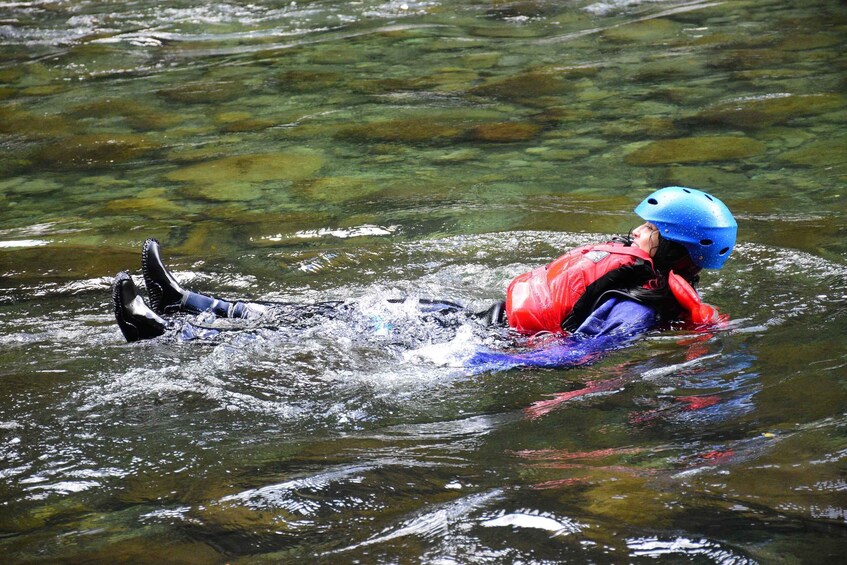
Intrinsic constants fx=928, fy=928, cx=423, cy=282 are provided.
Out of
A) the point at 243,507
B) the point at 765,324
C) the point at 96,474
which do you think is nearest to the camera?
the point at 243,507

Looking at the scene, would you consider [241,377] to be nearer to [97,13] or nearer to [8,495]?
[8,495]

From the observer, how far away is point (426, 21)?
1317cm

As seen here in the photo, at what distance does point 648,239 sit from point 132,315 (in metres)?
2.64

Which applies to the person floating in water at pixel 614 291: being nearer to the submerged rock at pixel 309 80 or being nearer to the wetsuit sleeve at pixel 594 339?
the wetsuit sleeve at pixel 594 339

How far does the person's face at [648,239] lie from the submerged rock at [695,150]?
3.13 metres

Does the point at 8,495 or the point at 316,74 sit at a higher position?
the point at 316,74

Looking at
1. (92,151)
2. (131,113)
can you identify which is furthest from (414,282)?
(131,113)

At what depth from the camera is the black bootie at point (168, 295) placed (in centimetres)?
514

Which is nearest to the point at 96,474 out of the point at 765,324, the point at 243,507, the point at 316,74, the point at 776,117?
the point at 243,507

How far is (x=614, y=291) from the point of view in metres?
4.51

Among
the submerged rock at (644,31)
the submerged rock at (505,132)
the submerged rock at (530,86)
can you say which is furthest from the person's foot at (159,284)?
the submerged rock at (644,31)

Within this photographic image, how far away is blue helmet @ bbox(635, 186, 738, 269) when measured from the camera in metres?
4.48

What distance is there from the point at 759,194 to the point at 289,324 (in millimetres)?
3858

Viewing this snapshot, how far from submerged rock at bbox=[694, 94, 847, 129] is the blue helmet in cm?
424
